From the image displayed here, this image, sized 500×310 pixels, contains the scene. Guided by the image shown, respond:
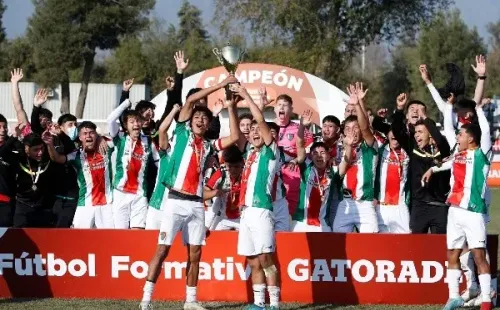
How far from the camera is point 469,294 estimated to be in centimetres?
1132

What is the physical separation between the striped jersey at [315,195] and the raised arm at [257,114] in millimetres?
1943

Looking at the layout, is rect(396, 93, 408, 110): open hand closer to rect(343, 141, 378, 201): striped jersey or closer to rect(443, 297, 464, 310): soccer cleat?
rect(343, 141, 378, 201): striped jersey

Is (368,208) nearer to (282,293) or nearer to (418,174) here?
(418,174)

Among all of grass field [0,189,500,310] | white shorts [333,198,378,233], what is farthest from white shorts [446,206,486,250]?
white shorts [333,198,378,233]

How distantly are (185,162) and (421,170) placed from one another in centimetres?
306

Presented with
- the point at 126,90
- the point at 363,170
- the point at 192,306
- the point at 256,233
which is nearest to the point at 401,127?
the point at 363,170

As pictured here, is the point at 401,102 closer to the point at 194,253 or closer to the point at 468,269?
the point at 468,269

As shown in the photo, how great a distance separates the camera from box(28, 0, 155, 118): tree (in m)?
55.7

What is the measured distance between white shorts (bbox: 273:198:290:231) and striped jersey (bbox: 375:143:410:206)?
113cm

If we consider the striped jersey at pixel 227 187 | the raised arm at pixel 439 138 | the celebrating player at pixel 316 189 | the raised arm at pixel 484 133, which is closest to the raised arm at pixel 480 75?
the raised arm at pixel 439 138

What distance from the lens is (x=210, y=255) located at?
11680mm

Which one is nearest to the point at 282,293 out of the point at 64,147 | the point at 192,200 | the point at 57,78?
the point at 192,200

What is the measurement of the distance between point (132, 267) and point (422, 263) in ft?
10.5

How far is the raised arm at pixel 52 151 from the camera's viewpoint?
12.6 m
